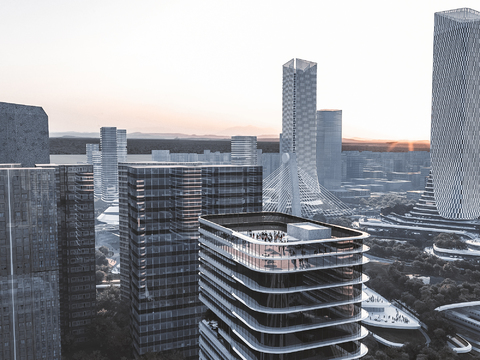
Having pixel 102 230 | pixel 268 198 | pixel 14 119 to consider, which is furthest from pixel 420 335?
pixel 102 230

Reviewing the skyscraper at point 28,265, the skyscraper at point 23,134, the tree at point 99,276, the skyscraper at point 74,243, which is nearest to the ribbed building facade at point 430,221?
the tree at point 99,276

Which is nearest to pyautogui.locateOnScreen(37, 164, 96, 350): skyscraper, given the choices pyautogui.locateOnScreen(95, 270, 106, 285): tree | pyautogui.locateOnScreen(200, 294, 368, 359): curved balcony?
pyautogui.locateOnScreen(95, 270, 106, 285): tree

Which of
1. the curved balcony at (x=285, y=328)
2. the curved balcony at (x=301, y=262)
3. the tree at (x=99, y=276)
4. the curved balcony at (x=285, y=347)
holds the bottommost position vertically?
the tree at (x=99, y=276)

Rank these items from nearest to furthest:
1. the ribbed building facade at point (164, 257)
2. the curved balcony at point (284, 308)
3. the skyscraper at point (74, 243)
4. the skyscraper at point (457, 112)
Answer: the curved balcony at point (284, 308)
the ribbed building facade at point (164, 257)
the skyscraper at point (74, 243)
the skyscraper at point (457, 112)

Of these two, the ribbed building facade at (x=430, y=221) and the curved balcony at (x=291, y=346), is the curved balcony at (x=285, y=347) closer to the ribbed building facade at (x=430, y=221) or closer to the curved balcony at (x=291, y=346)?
the curved balcony at (x=291, y=346)

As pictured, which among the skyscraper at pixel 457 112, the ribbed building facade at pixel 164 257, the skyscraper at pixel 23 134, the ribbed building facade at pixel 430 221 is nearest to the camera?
the ribbed building facade at pixel 164 257

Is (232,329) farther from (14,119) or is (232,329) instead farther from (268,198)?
(268,198)

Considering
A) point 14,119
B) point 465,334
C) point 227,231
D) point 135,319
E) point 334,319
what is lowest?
point 465,334
